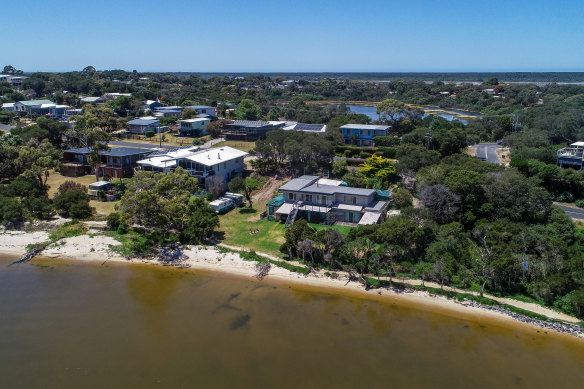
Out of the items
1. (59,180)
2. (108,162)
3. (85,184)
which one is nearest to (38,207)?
(85,184)

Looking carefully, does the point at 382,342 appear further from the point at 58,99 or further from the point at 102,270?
the point at 58,99

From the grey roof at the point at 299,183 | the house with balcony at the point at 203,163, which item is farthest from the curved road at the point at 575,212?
the house with balcony at the point at 203,163

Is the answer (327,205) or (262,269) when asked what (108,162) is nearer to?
(327,205)

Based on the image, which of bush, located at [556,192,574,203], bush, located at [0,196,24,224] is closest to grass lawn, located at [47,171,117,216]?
bush, located at [0,196,24,224]

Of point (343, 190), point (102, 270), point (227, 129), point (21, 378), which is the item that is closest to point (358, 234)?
point (343, 190)

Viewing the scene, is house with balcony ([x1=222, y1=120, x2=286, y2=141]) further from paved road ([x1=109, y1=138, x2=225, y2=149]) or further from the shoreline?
the shoreline

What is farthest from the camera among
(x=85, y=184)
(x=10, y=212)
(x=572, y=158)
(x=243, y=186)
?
(x=572, y=158)

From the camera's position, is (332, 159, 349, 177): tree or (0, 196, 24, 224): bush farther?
(332, 159, 349, 177): tree
